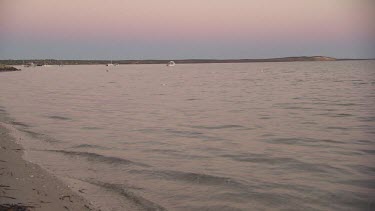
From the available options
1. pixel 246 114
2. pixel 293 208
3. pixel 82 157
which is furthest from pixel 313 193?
pixel 246 114

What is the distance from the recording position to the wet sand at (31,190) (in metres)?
7.11

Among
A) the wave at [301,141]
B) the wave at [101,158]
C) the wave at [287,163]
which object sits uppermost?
the wave at [301,141]

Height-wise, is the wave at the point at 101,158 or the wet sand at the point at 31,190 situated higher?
the wet sand at the point at 31,190

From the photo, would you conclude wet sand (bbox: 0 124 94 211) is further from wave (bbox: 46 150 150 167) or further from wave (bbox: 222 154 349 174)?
wave (bbox: 222 154 349 174)

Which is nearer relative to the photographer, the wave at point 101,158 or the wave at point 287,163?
the wave at point 287,163

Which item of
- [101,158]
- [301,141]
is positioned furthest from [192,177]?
[301,141]

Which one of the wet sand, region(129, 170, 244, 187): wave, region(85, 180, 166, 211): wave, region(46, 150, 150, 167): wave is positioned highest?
the wet sand

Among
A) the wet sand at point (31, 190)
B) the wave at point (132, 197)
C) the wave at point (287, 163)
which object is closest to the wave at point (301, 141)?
the wave at point (287, 163)

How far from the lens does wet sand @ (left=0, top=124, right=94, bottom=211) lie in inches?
280

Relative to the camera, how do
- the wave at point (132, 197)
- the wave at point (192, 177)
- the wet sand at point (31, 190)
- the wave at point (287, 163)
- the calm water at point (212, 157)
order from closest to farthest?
the wet sand at point (31, 190) → the wave at point (132, 197) → the calm water at point (212, 157) → the wave at point (192, 177) → the wave at point (287, 163)

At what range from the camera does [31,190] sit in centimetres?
797

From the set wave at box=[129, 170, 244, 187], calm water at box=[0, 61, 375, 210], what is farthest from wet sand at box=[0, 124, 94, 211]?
wave at box=[129, 170, 244, 187]

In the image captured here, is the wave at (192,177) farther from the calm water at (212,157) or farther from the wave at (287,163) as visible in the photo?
the wave at (287,163)

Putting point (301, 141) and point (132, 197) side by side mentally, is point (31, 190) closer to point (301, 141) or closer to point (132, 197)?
point (132, 197)
